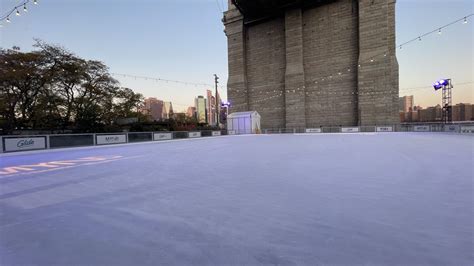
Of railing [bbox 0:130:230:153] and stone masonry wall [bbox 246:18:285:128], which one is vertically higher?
stone masonry wall [bbox 246:18:285:128]

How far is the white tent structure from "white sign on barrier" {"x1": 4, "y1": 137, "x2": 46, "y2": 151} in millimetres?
21452

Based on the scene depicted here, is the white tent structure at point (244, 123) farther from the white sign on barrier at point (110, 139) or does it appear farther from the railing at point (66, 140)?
the white sign on barrier at point (110, 139)

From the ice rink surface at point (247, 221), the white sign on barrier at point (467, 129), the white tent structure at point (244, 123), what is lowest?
the ice rink surface at point (247, 221)

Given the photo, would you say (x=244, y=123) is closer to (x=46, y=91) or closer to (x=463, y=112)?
(x=46, y=91)

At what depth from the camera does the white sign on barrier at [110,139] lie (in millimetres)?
15327

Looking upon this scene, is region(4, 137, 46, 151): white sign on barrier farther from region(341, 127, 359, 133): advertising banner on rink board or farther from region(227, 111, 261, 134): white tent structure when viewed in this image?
region(341, 127, 359, 133): advertising banner on rink board

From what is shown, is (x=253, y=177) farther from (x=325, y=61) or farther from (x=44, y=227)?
(x=325, y=61)

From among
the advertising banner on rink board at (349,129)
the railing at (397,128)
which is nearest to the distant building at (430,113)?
the railing at (397,128)

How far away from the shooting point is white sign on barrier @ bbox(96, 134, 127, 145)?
50.3 ft

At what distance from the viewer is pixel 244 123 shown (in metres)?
30.2

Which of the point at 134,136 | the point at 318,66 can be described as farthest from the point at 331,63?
the point at 134,136

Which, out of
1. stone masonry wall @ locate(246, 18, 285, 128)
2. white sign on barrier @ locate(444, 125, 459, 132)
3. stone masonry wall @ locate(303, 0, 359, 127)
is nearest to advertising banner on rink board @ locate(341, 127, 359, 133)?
stone masonry wall @ locate(303, 0, 359, 127)

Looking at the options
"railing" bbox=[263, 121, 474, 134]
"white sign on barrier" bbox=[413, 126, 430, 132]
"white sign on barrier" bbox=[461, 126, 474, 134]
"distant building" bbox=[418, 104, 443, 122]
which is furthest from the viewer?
"distant building" bbox=[418, 104, 443, 122]

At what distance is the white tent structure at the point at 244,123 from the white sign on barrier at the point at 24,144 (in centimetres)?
2145
